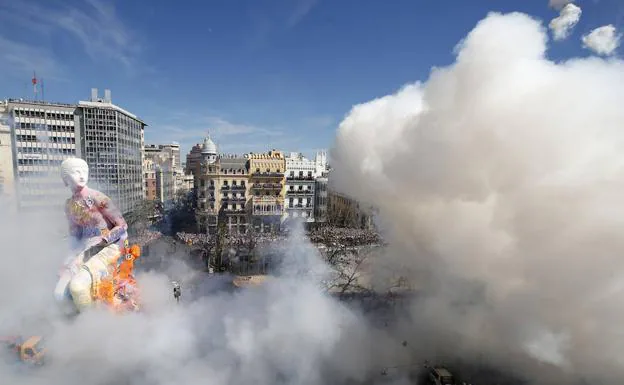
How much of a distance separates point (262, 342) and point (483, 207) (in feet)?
26.0

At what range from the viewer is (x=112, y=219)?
10.8 meters

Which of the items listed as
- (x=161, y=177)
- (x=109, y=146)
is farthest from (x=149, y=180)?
(x=109, y=146)

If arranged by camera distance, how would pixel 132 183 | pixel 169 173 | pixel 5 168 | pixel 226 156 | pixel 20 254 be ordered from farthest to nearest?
pixel 169 173
pixel 226 156
pixel 132 183
pixel 5 168
pixel 20 254

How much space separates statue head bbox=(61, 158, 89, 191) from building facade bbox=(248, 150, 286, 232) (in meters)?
29.9

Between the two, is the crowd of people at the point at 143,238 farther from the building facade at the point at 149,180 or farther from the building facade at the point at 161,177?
the building facade at the point at 161,177

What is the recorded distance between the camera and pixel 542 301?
20.3 ft

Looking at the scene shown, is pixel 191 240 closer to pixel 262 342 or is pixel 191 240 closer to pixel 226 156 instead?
pixel 226 156

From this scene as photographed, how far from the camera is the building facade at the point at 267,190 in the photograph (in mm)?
40438

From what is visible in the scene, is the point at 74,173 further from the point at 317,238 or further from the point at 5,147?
the point at 5,147

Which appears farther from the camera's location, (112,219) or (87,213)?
(112,219)

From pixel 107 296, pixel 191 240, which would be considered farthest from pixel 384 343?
pixel 191 240

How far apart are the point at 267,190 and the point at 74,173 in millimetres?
30994

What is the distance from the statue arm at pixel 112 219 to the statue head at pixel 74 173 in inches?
31.0

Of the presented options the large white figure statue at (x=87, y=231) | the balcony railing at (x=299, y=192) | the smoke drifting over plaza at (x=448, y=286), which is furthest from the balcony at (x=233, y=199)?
the large white figure statue at (x=87, y=231)
